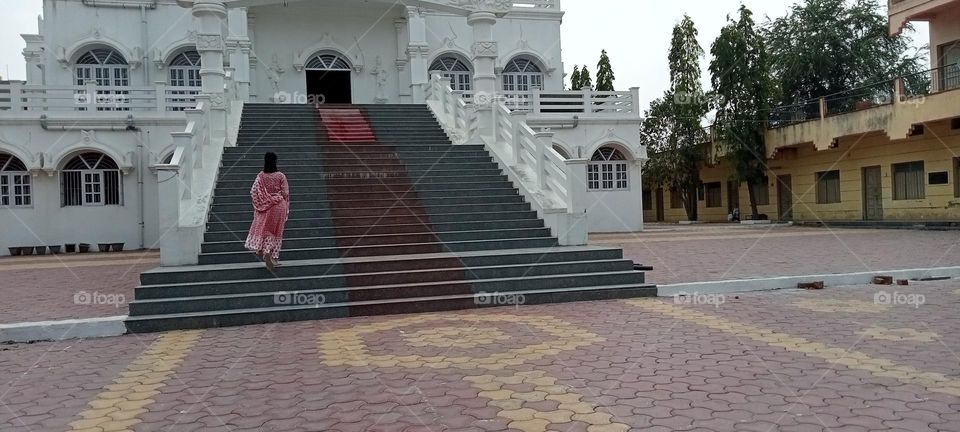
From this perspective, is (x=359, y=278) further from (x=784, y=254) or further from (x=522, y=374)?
(x=784, y=254)

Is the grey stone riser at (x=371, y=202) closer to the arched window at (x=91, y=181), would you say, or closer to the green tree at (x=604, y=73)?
the arched window at (x=91, y=181)

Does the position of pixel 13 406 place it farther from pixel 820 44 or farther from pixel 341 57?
pixel 820 44

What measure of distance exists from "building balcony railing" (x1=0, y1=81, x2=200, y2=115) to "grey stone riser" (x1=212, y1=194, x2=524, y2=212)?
29.4 ft

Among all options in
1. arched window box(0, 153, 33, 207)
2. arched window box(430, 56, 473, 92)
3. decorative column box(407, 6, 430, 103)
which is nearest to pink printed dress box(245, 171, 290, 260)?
decorative column box(407, 6, 430, 103)

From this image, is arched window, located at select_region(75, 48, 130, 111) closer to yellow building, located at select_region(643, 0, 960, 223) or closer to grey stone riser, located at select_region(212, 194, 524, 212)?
grey stone riser, located at select_region(212, 194, 524, 212)

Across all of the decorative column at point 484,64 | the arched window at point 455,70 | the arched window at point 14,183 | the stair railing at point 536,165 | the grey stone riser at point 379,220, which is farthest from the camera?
the arched window at point 455,70

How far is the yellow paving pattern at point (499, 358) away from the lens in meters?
4.35

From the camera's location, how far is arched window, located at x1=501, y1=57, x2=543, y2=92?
26.3 meters

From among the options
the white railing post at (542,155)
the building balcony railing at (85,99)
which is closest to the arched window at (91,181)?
the building balcony railing at (85,99)

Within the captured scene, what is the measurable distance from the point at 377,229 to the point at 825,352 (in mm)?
6850

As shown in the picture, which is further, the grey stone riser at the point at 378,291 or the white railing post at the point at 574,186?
the white railing post at the point at 574,186

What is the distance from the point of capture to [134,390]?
17.2ft

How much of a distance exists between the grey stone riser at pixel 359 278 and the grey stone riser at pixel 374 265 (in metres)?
0.07

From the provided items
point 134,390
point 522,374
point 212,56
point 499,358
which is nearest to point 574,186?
point 499,358
